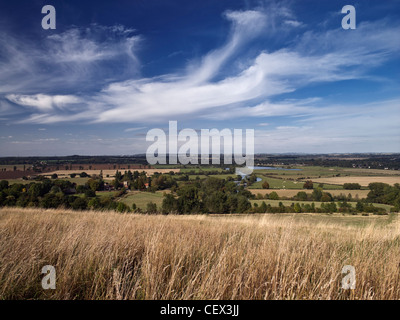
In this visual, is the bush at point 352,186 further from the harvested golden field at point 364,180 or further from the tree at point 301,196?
the tree at point 301,196

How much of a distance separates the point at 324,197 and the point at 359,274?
48043 mm

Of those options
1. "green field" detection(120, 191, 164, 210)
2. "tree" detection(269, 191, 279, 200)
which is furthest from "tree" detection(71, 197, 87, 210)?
"tree" detection(269, 191, 279, 200)

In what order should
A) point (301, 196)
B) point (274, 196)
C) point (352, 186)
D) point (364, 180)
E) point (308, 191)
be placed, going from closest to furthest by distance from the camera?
point (301, 196), point (274, 196), point (352, 186), point (364, 180), point (308, 191)

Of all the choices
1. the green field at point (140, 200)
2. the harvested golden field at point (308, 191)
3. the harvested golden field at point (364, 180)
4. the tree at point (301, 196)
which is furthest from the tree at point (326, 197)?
the green field at point (140, 200)

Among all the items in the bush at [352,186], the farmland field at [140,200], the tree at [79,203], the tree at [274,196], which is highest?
the tree at [79,203]

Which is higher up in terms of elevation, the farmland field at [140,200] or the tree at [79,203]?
the tree at [79,203]

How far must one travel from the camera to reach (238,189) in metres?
50.2

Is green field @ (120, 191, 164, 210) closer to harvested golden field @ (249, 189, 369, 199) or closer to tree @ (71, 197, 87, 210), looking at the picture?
tree @ (71, 197, 87, 210)

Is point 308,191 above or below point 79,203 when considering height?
below

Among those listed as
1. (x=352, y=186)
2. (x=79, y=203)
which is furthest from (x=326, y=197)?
(x=79, y=203)

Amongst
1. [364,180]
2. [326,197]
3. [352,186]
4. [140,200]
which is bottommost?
[326,197]

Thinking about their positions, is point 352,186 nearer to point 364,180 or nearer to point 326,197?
point 364,180
